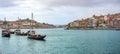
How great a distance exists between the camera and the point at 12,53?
60.2 metres

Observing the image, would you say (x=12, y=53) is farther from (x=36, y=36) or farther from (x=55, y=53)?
(x=36, y=36)

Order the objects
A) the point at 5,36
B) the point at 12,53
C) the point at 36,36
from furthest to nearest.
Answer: the point at 5,36 → the point at 36,36 → the point at 12,53

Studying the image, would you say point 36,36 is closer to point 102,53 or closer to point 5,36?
point 5,36

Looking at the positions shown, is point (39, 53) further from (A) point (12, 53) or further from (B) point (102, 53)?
(B) point (102, 53)

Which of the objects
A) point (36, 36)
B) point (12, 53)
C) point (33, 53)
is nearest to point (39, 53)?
point (33, 53)

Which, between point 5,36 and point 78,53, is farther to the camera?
point 5,36

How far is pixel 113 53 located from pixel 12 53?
21.9 m

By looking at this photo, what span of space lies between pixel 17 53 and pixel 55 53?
831cm

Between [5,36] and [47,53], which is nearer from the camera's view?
[47,53]

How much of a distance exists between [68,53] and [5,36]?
3130 inches

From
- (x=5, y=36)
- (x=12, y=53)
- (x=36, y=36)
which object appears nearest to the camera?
(x=12, y=53)

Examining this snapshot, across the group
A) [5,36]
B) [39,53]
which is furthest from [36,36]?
[39,53]

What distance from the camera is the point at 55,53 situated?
61844mm

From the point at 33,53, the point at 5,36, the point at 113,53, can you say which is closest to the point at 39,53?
the point at 33,53
